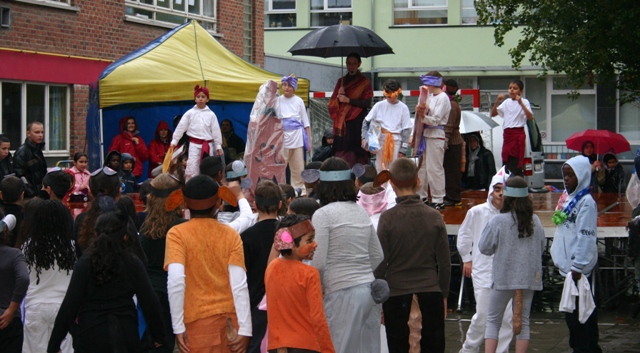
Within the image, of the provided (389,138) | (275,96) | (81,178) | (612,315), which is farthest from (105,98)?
(612,315)

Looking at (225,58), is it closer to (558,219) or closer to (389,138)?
(389,138)

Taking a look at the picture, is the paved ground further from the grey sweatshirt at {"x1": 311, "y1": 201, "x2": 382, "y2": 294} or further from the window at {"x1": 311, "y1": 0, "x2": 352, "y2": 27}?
the window at {"x1": 311, "y1": 0, "x2": 352, "y2": 27}

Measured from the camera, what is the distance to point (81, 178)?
49.2 feet

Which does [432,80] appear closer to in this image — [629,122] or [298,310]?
[298,310]

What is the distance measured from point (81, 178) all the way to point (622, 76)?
1093 centimetres

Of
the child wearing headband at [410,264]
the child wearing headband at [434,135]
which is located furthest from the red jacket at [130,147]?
the child wearing headband at [410,264]

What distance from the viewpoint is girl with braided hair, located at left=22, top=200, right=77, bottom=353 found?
23.4 feet

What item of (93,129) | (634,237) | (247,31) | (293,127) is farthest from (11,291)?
(247,31)

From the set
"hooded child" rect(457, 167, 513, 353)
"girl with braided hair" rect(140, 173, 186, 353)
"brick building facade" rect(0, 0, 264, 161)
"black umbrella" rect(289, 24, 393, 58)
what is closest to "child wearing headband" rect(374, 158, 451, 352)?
"girl with braided hair" rect(140, 173, 186, 353)

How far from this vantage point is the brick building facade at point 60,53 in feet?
62.4

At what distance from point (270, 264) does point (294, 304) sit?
306mm

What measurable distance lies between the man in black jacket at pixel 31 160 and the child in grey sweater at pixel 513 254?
23.3 feet

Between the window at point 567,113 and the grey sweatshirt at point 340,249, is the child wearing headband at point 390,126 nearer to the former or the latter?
the grey sweatshirt at point 340,249

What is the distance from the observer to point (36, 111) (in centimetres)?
2005
